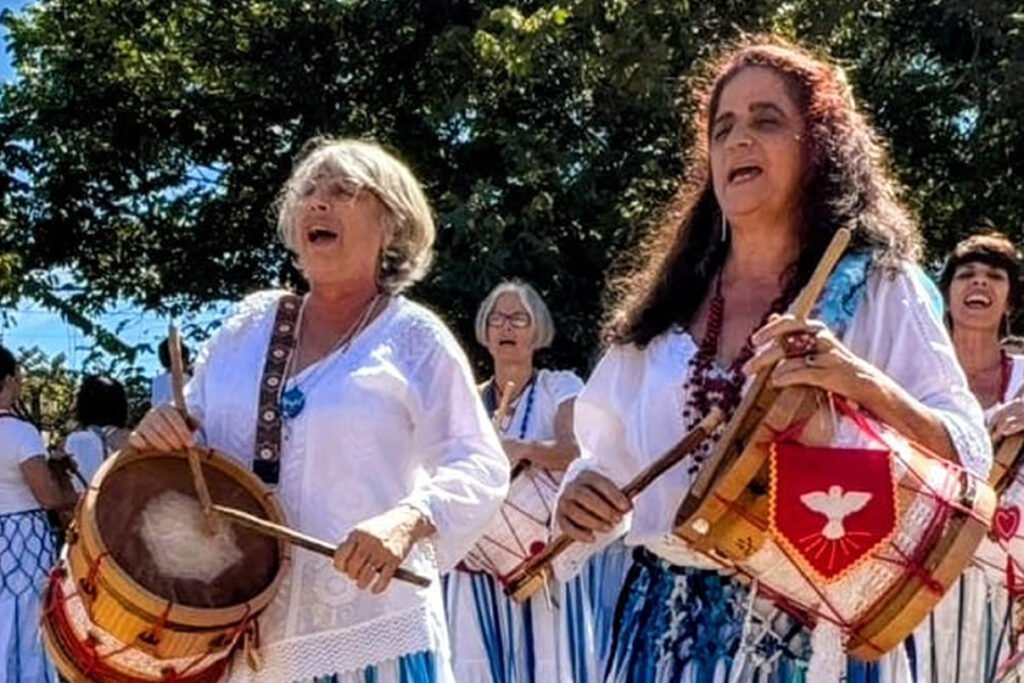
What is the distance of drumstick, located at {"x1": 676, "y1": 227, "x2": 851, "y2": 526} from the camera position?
2.40m

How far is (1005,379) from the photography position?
16.4ft

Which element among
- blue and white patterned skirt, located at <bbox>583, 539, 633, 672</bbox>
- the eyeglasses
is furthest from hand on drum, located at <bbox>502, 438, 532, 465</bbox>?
the eyeglasses

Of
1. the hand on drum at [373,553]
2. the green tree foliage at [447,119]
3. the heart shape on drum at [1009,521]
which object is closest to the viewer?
the hand on drum at [373,553]

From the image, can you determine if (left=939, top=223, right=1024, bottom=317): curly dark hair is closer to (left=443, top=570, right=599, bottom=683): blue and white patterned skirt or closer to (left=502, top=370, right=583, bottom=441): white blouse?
(left=502, top=370, right=583, bottom=441): white blouse

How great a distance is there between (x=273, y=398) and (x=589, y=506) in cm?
77

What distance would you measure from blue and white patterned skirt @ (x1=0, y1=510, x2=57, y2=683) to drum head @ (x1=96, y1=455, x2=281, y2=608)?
3.92 m

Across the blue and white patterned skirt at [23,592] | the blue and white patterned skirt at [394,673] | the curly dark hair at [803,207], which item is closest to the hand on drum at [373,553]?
the blue and white patterned skirt at [394,673]

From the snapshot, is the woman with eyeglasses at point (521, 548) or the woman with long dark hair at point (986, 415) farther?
the woman with eyeglasses at point (521, 548)

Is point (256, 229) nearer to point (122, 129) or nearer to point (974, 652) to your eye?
point (122, 129)

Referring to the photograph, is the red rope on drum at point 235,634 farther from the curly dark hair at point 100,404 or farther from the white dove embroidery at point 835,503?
the curly dark hair at point 100,404

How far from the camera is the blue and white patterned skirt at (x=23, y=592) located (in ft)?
22.4

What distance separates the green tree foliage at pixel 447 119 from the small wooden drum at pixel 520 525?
4.62 m

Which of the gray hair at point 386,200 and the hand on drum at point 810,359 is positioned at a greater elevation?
the gray hair at point 386,200

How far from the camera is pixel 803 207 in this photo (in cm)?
278
